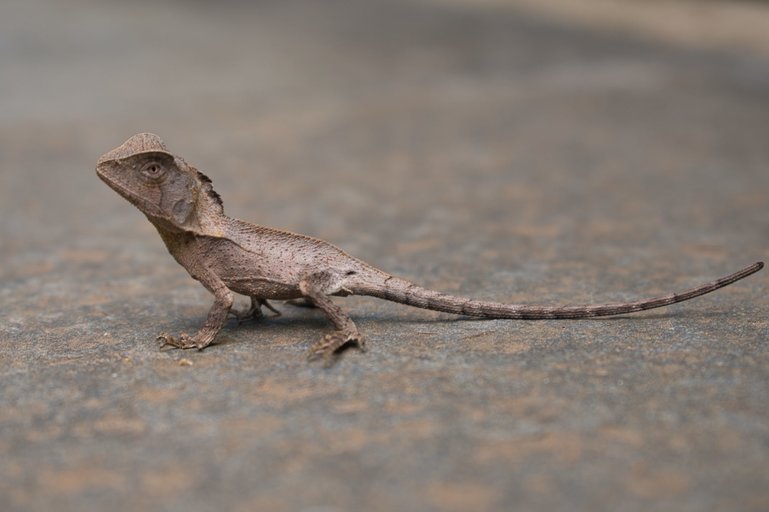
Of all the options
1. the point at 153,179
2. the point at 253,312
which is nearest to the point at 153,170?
the point at 153,179

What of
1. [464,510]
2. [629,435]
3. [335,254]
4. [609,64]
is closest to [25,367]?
[335,254]

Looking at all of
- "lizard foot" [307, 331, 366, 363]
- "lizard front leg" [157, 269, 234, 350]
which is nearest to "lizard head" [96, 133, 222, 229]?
"lizard front leg" [157, 269, 234, 350]

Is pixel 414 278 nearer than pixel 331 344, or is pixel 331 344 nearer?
pixel 331 344

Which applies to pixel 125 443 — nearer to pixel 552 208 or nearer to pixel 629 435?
pixel 629 435

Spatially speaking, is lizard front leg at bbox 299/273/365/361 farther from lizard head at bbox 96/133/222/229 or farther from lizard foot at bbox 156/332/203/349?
lizard head at bbox 96/133/222/229

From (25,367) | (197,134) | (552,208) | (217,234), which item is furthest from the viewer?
(197,134)

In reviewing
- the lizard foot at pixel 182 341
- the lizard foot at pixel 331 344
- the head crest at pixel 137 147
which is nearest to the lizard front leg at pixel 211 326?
the lizard foot at pixel 182 341

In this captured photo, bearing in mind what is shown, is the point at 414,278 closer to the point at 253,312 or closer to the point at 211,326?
the point at 253,312
